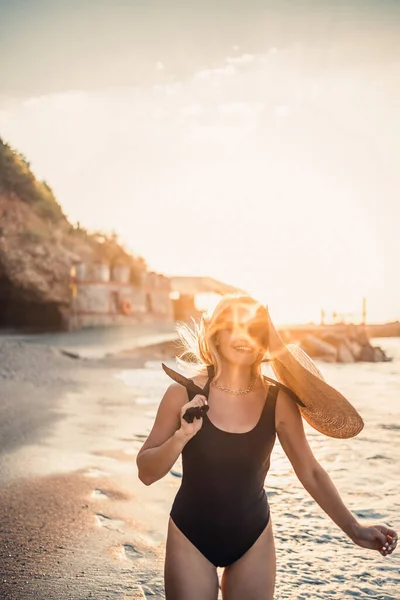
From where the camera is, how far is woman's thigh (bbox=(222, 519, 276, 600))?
7.73ft

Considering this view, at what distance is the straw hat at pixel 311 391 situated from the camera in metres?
2.43

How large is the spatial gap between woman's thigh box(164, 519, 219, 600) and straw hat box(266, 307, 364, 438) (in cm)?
77

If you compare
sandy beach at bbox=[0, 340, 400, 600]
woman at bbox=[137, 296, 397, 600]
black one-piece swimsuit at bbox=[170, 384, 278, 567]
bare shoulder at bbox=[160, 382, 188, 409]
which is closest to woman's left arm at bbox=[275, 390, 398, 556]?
woman at bbox=[137, 296, 397, 600]

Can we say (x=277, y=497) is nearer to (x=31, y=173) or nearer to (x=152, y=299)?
(x=31, y=173)

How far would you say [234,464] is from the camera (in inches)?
94.6

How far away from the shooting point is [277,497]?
535 cm

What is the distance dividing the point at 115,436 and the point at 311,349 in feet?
81.6

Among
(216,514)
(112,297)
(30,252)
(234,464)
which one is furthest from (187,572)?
(112,297)

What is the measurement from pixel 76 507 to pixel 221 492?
2654 mm

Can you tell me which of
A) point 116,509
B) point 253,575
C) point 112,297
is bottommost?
point 116,509

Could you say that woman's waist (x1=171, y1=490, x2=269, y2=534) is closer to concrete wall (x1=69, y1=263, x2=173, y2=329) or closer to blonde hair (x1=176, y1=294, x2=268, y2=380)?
blonde hair (x1=176, y1=294, x2=268, y2=380)

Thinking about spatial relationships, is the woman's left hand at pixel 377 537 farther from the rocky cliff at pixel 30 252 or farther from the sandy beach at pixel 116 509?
the rocky cliff at pixel 30 252

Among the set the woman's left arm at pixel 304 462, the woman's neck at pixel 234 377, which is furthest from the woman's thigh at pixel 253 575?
the woman's neck at pixel 234 377

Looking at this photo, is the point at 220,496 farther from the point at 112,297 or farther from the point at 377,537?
the point at 112,297
